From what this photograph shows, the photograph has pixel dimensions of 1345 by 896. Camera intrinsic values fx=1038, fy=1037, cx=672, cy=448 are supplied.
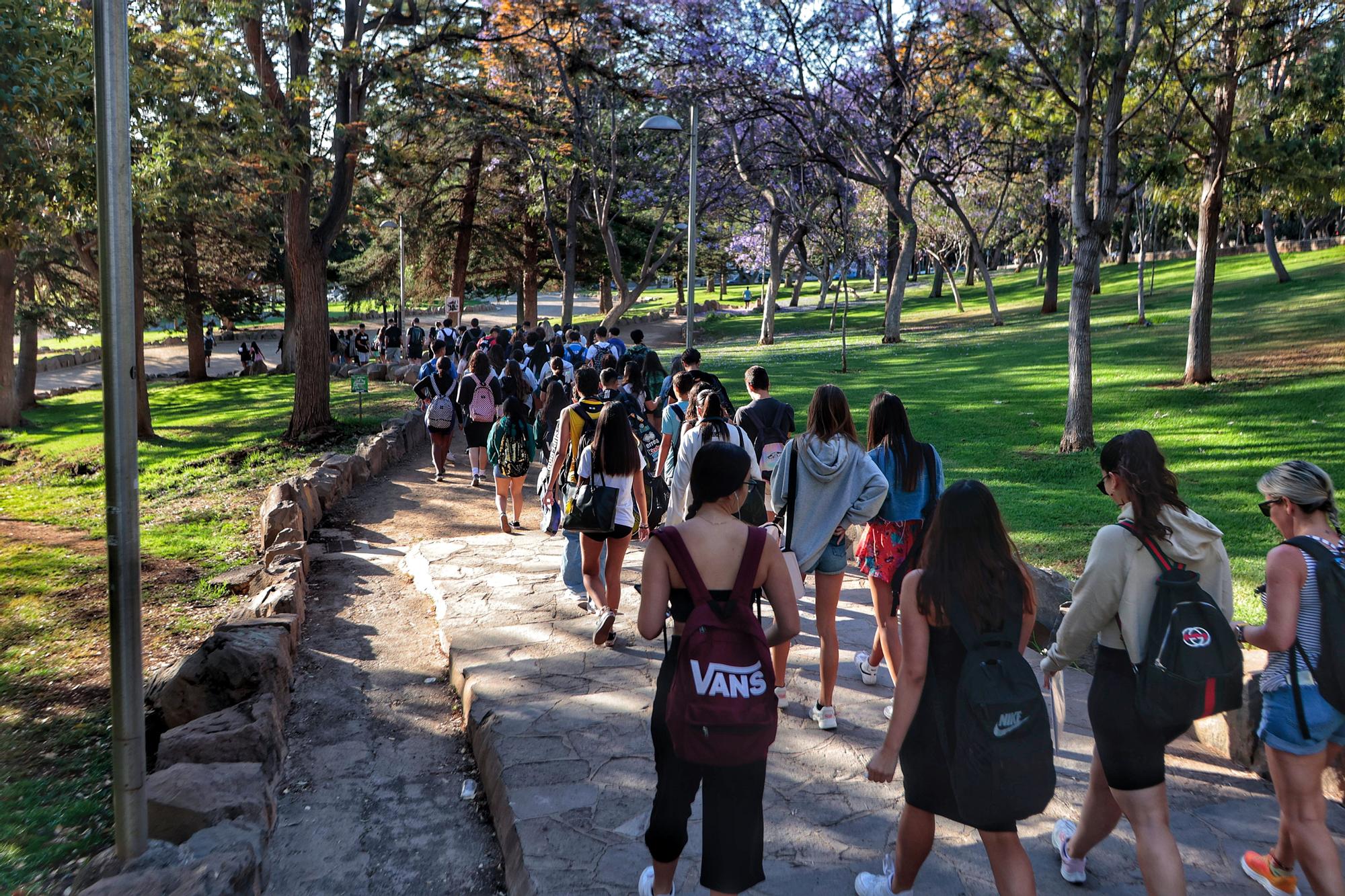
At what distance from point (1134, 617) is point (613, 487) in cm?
372

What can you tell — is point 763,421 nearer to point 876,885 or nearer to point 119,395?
point 876,885

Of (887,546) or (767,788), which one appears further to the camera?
(887,546)

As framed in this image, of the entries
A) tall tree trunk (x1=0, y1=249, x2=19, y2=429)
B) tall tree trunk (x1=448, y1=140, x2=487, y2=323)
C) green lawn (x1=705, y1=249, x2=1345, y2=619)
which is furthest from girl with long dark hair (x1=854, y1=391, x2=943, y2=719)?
tall tree trunk (x1=448, y1=140, x2=487, y2=323)

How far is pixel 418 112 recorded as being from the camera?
19.1 meters

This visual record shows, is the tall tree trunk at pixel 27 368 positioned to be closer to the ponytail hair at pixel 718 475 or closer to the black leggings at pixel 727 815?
the ponytail hair at pixel 718 475

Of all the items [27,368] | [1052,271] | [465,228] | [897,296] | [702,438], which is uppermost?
[465,228]

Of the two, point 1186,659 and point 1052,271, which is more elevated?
point 1052,271

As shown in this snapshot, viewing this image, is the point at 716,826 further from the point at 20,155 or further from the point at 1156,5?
the point at 1156,5

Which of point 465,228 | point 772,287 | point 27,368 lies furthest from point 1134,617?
point 27,368

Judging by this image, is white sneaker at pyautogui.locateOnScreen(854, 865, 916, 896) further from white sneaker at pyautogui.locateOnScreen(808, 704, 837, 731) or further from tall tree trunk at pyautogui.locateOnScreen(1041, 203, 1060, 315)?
tall tree trunk at pyautogui.locateOnScreen(1041, 203, 1060, 315)

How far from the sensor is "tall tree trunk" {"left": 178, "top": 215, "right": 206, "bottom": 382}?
2562cm

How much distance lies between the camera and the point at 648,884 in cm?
390

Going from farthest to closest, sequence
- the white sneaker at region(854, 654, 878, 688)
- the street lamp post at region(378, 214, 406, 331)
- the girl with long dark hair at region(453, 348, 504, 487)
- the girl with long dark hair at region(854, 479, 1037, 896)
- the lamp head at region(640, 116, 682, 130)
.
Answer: the street lamp post at region(378, 214, 406, 331) < the lamp head at region(640, 116, 682, 130) < the girl with long dark hair at region(453, 348, 504, 487) < the white sneaker at region(854, 654, 878, 688) < the girl with long dark hair at region(854, 479, 1037, 896)

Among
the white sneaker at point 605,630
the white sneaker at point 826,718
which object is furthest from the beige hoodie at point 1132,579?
the white sneaker at point 605,630
